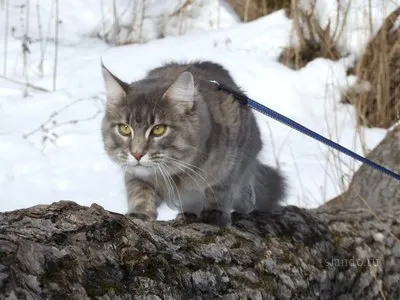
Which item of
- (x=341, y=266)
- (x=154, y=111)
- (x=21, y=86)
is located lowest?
(x=21, y=86)

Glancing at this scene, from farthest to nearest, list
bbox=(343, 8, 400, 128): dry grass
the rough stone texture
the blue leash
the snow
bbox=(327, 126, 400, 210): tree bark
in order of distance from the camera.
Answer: the snow → bbox=(343, 8, 400, 128): dry grass → bbox=(327, 126, 400, 210): tree bark → the blue leash → the rough stone texture

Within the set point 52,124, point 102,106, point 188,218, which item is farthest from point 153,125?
point 102,106

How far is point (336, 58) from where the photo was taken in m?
6.17

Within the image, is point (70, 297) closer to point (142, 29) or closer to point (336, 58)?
point (336, 58)

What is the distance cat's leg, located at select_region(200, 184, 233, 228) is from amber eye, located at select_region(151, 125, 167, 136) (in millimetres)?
267

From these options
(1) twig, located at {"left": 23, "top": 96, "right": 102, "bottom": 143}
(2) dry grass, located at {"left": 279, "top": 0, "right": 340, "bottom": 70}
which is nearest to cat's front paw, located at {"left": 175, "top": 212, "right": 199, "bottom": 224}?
(1) twig, located at {"left": 23, "top": 96, "right": 102, "bottom": 143}

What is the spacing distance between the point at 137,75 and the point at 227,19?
5.12ft

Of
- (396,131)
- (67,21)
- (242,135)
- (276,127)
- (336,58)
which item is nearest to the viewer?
(242,135)

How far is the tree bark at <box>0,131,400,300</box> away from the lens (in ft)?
5.11

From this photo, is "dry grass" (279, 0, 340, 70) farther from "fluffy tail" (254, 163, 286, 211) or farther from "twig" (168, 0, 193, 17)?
"fluffy tail" (254, 163, 286, 211)

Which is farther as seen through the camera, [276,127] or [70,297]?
[276,127]

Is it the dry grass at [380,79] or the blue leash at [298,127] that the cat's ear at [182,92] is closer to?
the blue leash at [298,127]

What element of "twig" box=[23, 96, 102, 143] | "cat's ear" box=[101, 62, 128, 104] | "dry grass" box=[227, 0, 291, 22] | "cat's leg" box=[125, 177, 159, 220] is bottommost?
"twig" box=[23, 96, 102, 143]

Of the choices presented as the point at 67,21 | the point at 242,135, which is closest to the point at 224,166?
the point at 242,135
